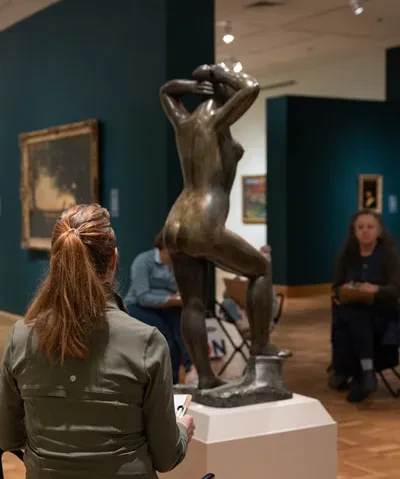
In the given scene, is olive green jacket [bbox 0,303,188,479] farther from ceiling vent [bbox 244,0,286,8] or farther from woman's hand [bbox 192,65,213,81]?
ceiling vent [bbox 244,0,286,8]

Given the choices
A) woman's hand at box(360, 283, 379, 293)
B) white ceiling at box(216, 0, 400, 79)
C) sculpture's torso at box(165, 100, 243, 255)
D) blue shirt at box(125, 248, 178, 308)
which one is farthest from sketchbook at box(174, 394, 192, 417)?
white ceiling at box(216, 0, 400, 79)

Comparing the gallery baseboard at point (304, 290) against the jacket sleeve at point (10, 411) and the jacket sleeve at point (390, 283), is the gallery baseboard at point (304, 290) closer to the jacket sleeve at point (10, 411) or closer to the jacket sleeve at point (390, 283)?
the jacket sleeve at point (390, 283)

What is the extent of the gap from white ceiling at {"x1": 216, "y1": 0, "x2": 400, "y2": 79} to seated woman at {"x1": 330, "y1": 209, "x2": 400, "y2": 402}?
14.4ft

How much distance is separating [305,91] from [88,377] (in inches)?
545

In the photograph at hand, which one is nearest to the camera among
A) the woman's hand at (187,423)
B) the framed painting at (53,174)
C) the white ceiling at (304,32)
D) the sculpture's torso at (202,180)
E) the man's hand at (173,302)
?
the woman's hand at (187,423)

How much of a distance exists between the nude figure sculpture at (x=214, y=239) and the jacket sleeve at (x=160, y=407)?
1.75 meters

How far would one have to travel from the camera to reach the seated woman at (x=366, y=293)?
593 centimetres

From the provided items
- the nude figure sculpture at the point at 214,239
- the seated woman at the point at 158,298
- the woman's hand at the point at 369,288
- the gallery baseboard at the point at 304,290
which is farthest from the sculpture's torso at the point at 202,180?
the gallery baseboard at the point at 304,290

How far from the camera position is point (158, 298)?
18.7ft

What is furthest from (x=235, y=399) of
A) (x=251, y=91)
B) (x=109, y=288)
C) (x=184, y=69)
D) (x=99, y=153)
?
(x=99, y=153)

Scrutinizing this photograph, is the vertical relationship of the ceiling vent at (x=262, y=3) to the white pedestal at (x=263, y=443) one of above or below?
above

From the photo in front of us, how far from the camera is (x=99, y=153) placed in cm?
800

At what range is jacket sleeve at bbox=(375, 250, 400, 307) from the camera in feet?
19.2

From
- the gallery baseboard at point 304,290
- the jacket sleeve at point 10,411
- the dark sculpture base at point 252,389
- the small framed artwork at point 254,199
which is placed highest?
the small framed artwork at point 254,199
